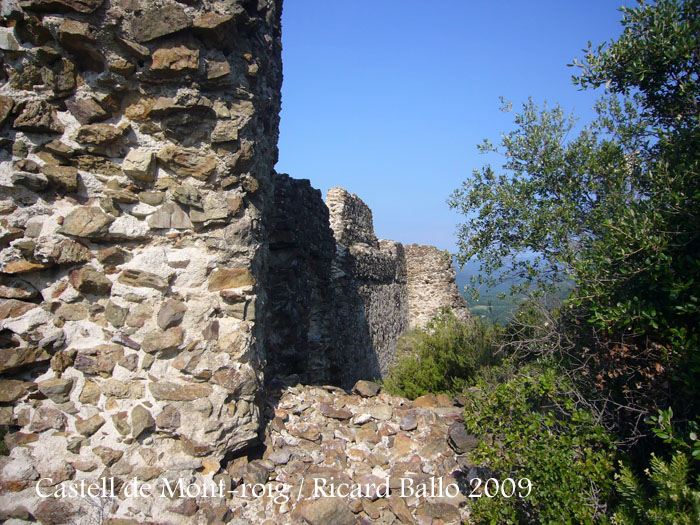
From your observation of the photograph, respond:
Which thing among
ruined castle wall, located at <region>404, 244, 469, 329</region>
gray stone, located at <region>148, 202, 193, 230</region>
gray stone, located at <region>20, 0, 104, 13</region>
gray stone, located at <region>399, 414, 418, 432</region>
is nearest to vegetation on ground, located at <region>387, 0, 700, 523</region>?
gray stone, located at <region>399, 414, 418, 432</region>

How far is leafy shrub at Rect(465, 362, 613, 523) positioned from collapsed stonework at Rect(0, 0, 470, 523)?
1785mm

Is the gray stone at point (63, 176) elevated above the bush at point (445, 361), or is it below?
above

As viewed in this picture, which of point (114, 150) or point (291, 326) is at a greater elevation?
point (114, 150)

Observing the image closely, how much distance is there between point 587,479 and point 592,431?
0.35 m

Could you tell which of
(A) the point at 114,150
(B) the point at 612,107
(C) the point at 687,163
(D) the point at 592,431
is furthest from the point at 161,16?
(B) the point at 612,107

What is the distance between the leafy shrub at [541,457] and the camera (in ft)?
9.62

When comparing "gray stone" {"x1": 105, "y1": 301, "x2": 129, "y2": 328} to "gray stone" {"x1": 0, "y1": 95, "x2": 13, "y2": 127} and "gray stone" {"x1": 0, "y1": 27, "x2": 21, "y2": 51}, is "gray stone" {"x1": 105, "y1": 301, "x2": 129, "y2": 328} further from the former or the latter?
"gray stone" {"x1": 0, "y1": 27, "x2": 21, "y2": 51}

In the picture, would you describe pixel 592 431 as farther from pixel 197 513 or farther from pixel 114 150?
pixel 114 150

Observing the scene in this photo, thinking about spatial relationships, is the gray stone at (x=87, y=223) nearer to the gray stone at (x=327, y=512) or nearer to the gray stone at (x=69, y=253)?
the gray stone at (x=69, y=253)

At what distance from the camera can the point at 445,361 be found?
6.46 metres

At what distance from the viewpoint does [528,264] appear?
219 inches

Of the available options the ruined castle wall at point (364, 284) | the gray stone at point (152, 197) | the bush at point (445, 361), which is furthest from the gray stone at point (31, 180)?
the ruined castle wall at point (364, 284)

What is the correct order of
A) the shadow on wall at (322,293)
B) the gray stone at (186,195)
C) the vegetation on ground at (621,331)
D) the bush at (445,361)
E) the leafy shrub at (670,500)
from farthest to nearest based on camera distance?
the bush at (445,361) → the shadow on wall at (322,293) → the gray stone at (186,195) → the vegetation on ground at (621,331) → the leafy shrub at (670,500)

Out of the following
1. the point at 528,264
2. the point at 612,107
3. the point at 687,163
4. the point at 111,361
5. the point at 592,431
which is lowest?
the point at 592,431
